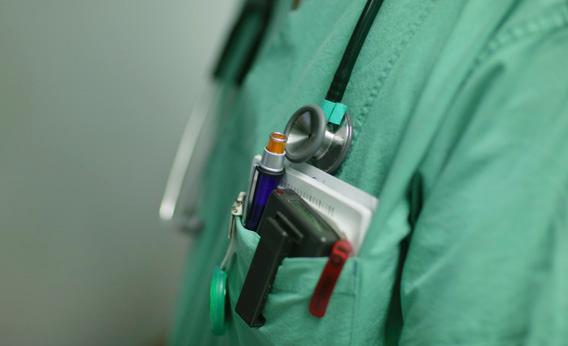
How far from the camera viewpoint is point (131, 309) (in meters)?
0.97

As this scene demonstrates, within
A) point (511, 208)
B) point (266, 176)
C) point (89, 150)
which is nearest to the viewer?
point (511, 208)

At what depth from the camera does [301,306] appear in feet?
1.18

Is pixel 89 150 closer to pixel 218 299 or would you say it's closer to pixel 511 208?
pixel 218 299

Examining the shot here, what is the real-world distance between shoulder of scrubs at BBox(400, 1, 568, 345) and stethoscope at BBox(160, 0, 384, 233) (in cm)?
13

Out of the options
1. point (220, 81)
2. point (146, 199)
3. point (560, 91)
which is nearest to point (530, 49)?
point (560, 91)

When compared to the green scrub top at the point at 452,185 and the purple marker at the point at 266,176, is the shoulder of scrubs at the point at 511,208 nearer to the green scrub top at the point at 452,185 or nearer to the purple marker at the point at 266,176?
the green scrub top at the point at 452,185

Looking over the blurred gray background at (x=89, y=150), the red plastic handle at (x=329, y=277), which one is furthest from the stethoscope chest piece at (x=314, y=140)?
the blurred gray background at (x=89, y=150)

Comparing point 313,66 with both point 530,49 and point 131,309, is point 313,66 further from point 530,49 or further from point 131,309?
point 131,309

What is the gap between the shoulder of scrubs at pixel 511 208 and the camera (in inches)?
11.5

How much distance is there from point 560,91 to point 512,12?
96mm

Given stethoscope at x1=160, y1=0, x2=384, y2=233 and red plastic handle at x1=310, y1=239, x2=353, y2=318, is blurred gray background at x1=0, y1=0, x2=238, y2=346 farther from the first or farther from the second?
red plastic handle at x1=310, y1=239, x2=353, y2=318

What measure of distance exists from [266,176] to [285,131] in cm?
6

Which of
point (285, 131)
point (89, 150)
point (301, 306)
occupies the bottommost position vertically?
point (89, 150)

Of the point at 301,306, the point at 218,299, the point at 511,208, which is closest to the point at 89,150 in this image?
the point at 218,299
